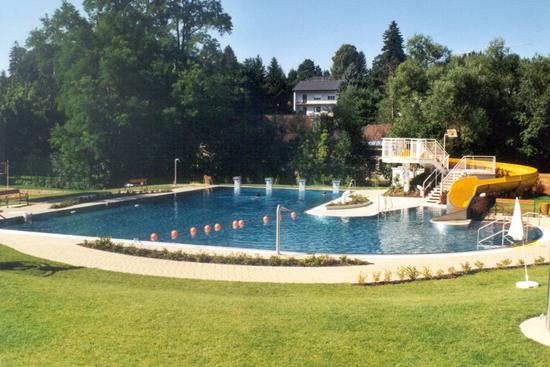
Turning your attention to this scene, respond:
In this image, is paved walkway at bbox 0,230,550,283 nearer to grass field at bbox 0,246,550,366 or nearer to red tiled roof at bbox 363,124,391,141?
grass field at bbox 0,246,550,366

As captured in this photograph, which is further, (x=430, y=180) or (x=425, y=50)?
(x=425, y=50)

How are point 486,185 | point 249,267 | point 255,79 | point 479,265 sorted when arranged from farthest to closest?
point 255,79, point 486,185, point 249,267, point 479,265

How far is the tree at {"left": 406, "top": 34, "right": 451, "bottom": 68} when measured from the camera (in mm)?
33438

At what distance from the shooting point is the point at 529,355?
18.2 feet

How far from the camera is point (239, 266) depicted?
11648 mm

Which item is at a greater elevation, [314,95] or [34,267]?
[314,95]

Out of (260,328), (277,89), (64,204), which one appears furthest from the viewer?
(277,89)

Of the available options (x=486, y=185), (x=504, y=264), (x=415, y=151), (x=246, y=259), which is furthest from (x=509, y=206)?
(x=246, y=259)

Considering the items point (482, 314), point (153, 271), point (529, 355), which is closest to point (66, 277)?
point (153, 271)

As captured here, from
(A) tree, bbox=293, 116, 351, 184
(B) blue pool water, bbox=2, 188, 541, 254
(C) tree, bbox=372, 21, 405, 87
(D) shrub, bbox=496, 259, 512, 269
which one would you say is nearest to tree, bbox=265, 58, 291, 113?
(C) tree, bbox=372, 21, 405, 87

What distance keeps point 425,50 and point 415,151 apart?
38.8ft

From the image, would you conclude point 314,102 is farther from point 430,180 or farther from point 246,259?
point 246,259

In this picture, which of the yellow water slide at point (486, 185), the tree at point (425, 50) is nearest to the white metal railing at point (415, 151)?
the yellow water slide at point (486, 185)

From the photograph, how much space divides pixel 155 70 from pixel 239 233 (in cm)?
2040
